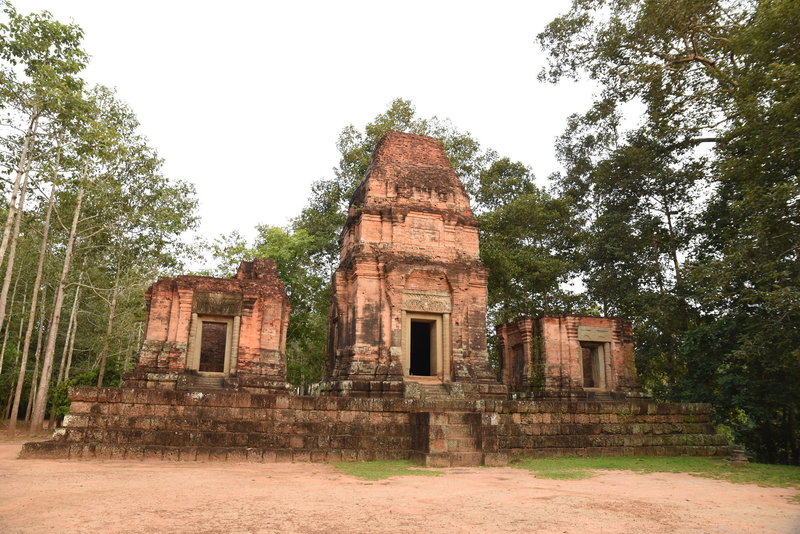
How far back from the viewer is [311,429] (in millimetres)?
10109

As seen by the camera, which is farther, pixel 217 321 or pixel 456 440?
pixel 217 321

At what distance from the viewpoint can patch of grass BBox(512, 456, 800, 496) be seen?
342 inches

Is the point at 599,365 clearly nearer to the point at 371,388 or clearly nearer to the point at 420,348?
the point at 420,348

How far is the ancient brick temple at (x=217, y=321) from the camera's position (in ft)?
43.8

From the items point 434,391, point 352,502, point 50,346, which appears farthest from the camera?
point 50,346

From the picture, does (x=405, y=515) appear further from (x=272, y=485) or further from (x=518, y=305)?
(x=518, y=305)

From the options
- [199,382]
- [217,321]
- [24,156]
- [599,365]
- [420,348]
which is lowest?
[199,382]

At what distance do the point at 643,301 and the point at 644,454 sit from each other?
28.6ft

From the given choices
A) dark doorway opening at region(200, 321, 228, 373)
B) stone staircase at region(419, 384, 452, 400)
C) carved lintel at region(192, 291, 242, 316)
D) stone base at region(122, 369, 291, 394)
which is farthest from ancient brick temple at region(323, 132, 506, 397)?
dark doorway opening at region(200, 321, 228, 373)

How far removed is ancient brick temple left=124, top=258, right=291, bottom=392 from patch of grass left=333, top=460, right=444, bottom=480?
5144 mm

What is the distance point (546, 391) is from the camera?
1595 cm

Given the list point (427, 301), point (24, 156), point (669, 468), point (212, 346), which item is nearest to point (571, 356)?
point (427, 301)

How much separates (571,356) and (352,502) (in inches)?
479

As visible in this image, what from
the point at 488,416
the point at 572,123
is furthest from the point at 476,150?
the point at 488,416
